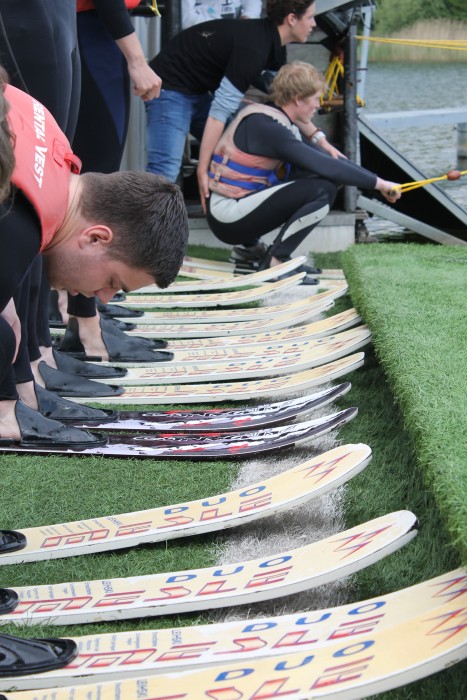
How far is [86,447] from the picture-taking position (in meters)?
2.55

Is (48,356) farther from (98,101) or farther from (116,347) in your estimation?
(98,101)

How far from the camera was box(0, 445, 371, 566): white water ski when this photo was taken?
2006mm

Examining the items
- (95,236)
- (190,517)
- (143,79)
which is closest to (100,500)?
(190,517)

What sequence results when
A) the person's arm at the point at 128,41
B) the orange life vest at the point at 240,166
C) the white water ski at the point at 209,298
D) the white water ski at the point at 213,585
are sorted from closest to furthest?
the white water ski at the point at 213,585, the person's arm at the point at 128,41, the white water ski at the point at 209,298, the orange life vest at the point at 240,166

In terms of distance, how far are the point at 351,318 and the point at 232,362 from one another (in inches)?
21.6

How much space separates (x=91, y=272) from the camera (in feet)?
6.77

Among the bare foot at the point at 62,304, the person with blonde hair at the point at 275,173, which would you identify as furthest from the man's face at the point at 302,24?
the bare foot at the point at 62,304

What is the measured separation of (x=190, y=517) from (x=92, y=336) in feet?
4.47

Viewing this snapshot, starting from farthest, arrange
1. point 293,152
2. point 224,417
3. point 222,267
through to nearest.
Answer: point 222,267 → point 293,152 → point 224,417

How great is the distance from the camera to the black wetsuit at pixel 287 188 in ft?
15.5

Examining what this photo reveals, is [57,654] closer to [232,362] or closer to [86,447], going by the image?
[86,447]

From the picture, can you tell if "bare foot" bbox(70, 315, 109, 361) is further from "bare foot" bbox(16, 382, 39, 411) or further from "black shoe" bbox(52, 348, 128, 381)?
"bare foot" bbox(16, 382, 39, 411)

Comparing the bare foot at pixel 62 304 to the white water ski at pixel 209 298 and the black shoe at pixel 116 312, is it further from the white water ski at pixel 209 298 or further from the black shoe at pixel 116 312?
the white water ski at pixel 209 298

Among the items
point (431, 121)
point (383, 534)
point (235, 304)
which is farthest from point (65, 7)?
point (431, 121)
